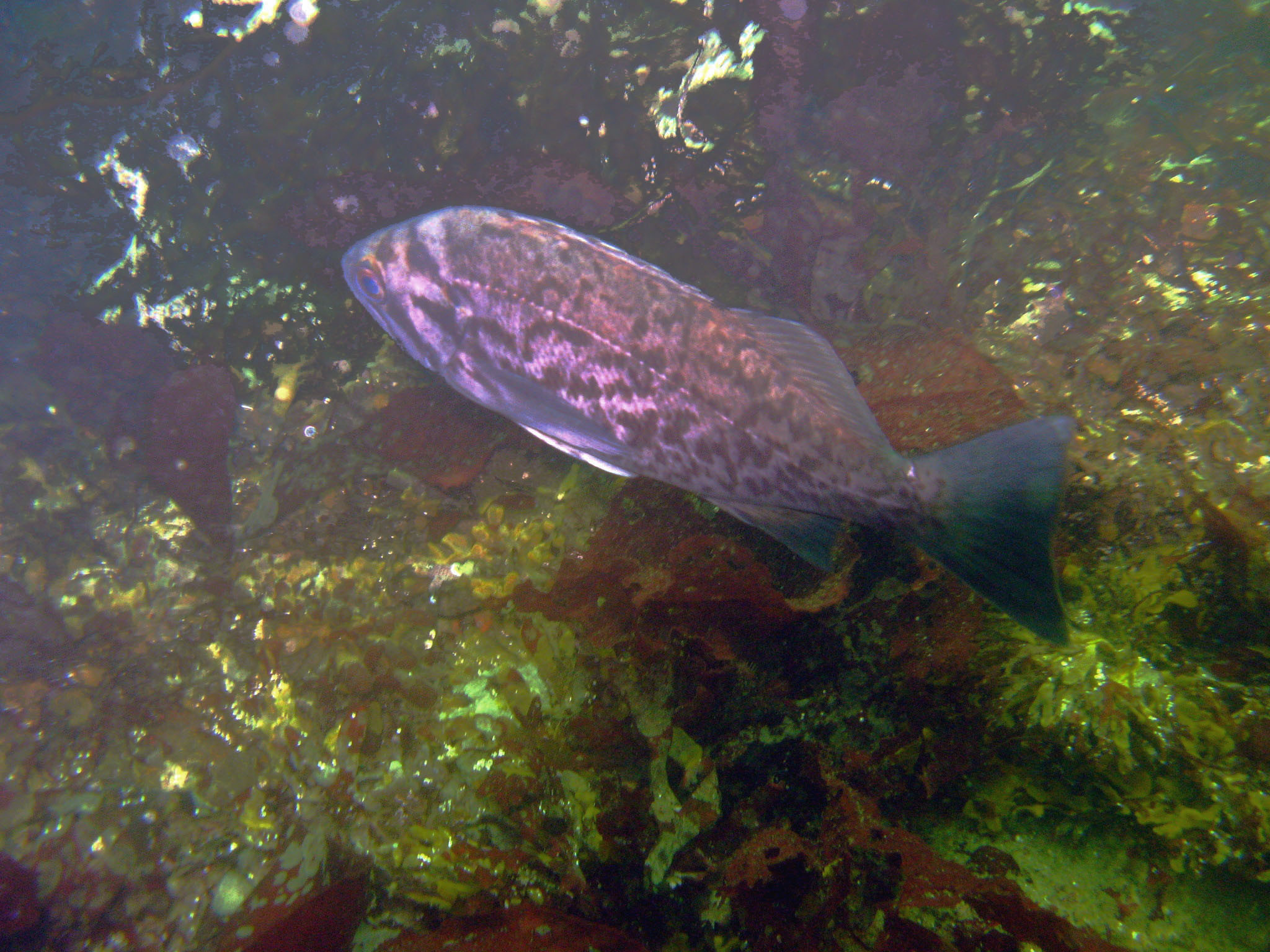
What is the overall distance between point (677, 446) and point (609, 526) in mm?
835

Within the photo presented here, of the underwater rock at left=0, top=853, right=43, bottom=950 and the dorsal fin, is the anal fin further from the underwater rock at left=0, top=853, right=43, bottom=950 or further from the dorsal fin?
the underwater rock at left=0, top=853, right=43, bottom=950

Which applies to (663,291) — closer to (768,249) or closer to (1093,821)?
(768,249)

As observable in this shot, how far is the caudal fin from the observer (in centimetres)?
186

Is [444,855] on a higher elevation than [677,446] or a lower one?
lower

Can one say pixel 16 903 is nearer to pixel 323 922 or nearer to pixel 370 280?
pixel 323 922

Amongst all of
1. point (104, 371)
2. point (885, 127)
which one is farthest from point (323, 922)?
point (885, 127)

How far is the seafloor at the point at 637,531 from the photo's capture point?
7.01 feet

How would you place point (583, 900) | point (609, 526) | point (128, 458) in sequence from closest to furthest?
point (583, 900) → point (609, 526) → point (128, 458)

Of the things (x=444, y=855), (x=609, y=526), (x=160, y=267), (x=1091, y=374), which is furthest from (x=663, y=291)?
(x=160, y=267)

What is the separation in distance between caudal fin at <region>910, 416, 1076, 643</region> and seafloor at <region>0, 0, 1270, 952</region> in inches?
16.8

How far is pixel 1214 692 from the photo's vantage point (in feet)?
6.50

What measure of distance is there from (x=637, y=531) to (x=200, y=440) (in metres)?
4.30

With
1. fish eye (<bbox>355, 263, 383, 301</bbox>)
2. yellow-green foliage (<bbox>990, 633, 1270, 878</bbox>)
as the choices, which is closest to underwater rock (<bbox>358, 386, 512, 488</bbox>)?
fish eye (<bbox>355, 263, 383, 301</bbox>)

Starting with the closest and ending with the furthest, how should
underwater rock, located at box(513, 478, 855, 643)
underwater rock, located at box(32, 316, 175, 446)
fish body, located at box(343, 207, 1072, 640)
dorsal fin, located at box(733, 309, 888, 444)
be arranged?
1. fish body, located at box(343, 207, 1072, 640)
2. dorsal fin, located at box(733, 309, 888, 444)
3. underwater rock, located at box(513, 478, 855, 643)
4. underwater rock, located at box(32, 316, 175, 446)
